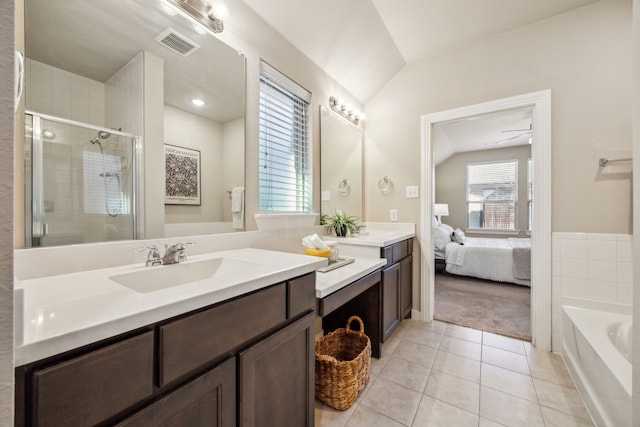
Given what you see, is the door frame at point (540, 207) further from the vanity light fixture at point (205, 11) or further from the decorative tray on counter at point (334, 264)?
the vanity light fixture at point (205, 11)

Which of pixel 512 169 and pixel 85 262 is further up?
pixel 512 169

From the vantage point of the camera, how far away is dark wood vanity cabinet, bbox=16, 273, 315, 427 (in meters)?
0.50

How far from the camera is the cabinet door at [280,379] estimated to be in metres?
0.87

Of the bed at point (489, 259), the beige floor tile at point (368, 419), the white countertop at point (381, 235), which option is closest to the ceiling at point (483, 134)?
the bed at point (489, 259)

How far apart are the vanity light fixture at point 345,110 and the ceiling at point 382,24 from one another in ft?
0.68

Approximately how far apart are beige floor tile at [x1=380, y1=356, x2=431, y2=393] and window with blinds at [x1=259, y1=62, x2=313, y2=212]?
1.29 m

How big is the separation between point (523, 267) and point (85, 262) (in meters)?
4.48

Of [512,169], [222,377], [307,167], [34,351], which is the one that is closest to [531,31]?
[307,167]

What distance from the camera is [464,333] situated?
230 cm

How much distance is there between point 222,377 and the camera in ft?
2.59

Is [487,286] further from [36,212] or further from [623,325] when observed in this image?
[36,212]

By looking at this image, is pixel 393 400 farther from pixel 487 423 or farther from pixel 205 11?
pixel 205 11

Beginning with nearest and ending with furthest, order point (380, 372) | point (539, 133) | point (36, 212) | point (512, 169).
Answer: point (36, 212), point (380, 372), point (539, 133), point (512, 169)

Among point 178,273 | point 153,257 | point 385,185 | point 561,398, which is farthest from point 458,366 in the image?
point 153,257
